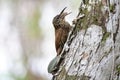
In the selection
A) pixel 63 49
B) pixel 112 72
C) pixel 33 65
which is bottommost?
pixel 33 65

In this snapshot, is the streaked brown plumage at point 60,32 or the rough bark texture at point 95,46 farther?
the streaked brown plumage at point 60,32

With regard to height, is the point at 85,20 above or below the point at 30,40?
above

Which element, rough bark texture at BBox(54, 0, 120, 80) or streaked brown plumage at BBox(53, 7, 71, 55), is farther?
streaked brown plumage at BBox(53, 7, 71, 55)

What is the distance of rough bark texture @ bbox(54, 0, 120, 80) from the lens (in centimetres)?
235

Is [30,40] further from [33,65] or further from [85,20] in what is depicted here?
[85,20]

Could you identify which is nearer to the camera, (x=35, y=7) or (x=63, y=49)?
(x=63, y=49)

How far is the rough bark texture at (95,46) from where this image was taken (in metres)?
2.35

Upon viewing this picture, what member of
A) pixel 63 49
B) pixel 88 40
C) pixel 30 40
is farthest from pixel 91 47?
pixel 30 40

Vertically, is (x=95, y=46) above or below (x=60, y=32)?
below

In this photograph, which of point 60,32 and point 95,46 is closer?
point 95,46

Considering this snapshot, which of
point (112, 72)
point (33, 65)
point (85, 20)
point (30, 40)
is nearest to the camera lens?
point (112, 72)

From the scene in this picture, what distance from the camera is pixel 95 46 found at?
241 cm

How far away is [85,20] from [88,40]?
0.14 metres

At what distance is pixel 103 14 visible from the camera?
246cm
